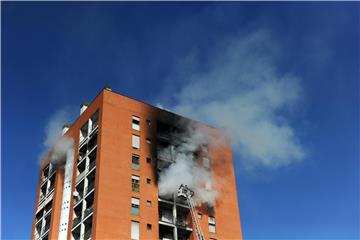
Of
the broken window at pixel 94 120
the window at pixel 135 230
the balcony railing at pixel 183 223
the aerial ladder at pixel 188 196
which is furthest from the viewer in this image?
the broken window at pixel 94 120

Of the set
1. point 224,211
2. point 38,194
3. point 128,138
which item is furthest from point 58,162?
point 224,211

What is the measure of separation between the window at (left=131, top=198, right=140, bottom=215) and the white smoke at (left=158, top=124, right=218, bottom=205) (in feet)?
10.4

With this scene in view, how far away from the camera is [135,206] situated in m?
43.9

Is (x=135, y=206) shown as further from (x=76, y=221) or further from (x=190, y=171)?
(x=190, y=171)

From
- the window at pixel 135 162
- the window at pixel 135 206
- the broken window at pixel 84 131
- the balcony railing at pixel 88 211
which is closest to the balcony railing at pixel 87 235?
the balcony railing at pixel 88 211

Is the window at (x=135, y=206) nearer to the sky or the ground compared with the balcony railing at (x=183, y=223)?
nearer to the sky

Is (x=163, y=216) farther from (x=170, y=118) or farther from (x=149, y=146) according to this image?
(x=170, y=118)

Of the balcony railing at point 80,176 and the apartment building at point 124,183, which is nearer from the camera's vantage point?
the apartment building at point 124,183

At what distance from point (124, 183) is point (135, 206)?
2.39 metres

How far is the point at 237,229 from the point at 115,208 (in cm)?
1355

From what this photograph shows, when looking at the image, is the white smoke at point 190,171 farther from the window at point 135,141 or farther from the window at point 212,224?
the window at point 135,141

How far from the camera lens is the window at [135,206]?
43.5m

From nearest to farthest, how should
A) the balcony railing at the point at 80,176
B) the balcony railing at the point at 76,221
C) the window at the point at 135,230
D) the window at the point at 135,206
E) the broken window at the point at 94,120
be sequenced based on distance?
the window at the point at 135,230 < the window at the point at 135,206 < the balcony railing at the point at 76,221 < the balcony railing at the point at 80,176 < the broken window at the point at 94,120

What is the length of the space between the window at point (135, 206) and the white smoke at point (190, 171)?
10.4 ft
